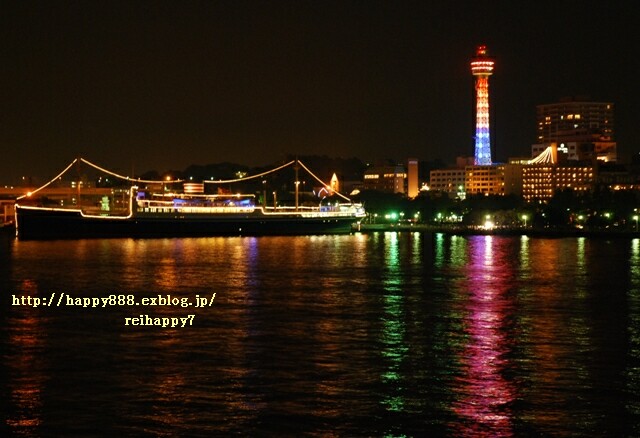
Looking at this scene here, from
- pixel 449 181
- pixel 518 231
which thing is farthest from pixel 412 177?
pixel 518 231

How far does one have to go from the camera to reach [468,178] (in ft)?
457

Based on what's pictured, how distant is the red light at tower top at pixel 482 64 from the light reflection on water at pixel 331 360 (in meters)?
105

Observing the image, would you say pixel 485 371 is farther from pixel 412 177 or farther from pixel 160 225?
pixel 412 177

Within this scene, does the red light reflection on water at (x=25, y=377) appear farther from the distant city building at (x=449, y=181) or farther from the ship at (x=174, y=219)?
the distant city building at (x=449, y=181)

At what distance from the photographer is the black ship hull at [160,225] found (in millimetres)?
77750

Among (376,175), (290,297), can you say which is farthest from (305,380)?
(376,175)

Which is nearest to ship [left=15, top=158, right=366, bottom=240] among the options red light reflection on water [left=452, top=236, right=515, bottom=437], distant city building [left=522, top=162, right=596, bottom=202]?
distant city building [left=522, top=162, right=596, bottom=202]

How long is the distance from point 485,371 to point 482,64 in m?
122

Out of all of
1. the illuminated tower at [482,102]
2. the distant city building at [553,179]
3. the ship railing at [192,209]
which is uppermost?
the illuminated tower at [482,102]

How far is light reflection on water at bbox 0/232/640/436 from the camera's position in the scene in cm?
1309

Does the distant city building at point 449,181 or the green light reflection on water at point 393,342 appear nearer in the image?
the green light reflection on water at point 393,342

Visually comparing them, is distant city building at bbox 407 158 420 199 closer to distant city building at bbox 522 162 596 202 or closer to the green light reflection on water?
distant city building at bbox 522 162 596 202

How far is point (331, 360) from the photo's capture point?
16953 millimetres

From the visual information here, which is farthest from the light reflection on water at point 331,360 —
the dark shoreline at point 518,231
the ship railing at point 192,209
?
the dark shoreline at point 518,231
